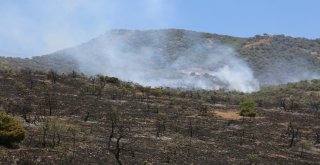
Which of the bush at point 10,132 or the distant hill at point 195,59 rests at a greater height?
the distant hill at point 195,59

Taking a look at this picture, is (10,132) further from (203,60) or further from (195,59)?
(203,60)

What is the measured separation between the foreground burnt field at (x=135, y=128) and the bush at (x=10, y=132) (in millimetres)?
534

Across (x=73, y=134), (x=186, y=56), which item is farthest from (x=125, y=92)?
(x=186, y=56)

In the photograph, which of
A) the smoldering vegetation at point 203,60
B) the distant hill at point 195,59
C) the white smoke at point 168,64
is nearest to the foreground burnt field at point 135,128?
the white smoke at point 168,64

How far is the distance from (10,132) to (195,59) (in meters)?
138

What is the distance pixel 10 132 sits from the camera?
34.8m

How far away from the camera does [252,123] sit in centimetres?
5744

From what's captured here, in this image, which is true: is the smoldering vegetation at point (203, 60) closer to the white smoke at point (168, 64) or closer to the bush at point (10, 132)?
the white smoke at point (168, 64)

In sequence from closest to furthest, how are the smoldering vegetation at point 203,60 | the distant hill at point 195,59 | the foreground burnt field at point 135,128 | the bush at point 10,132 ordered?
the bush at point 10,132, the foreground burnt field at point 135,128, the smoldering vegetation at point 203,60, the distant hill at point 195,59

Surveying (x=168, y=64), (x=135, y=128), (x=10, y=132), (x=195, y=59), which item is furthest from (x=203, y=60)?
(x=10, y=132)

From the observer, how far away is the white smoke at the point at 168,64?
142125 mm

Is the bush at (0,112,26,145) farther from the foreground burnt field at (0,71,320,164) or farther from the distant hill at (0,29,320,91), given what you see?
the distant hill at (0,29,320,91)

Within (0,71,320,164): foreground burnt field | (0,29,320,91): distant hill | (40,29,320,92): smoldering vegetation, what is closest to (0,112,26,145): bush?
(0,71,320,164): foreground burnt field

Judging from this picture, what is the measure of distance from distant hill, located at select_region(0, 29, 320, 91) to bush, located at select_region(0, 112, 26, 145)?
332 ft
